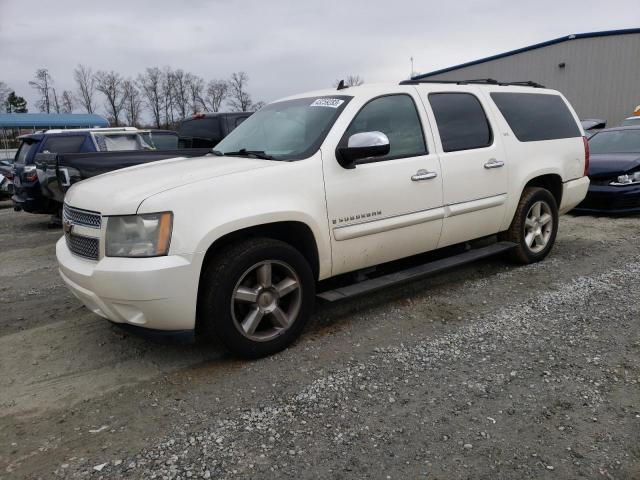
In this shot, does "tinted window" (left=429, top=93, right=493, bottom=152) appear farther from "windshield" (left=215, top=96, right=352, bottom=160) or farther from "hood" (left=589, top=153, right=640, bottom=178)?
"hood" (left=589, top=153, right=640, bottom=178)

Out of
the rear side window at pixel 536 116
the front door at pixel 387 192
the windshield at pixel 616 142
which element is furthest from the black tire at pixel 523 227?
the windshield at pixel 616 142

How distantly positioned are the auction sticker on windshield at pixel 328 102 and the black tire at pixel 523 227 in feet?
7.72

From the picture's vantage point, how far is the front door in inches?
144

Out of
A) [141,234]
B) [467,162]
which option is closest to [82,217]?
[141,234]

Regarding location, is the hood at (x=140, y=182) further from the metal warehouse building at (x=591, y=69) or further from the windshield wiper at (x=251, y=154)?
the metal warehouse building at (x=591, y=69)

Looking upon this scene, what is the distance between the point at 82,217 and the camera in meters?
3.30

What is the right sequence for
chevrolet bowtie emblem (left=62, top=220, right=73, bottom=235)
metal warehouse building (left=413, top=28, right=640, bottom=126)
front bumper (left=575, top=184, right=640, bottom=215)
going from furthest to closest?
metal warehouse building (left=413, top=28, right=640, bottom=126), front bumper (left=575, top=184, right=640, bottom=215), chevrolet bowtie emblem (left=62, top=220, right=73, bottom=235)

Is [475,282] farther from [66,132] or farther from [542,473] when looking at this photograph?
[66,132]

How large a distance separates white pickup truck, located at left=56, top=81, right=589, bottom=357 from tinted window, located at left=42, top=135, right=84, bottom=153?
6.21 m

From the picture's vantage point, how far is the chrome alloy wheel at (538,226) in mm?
5258

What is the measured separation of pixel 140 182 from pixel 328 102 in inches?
63.9

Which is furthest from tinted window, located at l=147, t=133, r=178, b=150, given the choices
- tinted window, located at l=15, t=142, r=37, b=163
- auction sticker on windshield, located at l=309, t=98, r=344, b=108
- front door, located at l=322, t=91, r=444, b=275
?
front door, located at l=322, t=91, r=444, b=275

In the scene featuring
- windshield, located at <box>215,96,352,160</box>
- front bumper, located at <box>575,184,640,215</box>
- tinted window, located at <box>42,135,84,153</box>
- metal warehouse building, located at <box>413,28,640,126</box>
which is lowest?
front bumper, located at <box>575,184,640,215</box>

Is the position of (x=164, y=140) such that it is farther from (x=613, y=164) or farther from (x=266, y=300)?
(x=266, y=300)
